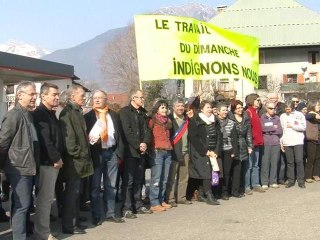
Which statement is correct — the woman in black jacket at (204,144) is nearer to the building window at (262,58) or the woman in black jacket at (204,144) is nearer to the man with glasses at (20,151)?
the man with glasses at (20,151)

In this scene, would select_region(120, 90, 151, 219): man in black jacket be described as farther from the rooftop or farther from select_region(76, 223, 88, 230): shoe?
the rooftop

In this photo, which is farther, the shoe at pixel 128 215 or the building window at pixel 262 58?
the building window at pixel 262 58

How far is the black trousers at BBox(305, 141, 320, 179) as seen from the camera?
12.0 metres

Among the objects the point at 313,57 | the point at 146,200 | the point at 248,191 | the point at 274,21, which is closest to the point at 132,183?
the point at 146,200

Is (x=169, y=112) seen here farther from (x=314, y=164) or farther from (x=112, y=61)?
(x=112, y=61)

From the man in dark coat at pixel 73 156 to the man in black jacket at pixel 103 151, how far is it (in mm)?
423

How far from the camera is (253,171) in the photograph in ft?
36.3

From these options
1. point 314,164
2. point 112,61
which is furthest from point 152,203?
point 112,61

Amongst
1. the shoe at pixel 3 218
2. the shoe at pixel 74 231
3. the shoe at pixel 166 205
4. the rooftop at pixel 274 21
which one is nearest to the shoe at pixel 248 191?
the shoe at pixel 166 205

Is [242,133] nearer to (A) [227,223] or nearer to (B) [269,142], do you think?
(B) [269,142]

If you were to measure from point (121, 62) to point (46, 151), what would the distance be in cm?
6075

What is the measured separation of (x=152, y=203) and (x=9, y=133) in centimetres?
346

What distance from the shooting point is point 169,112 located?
371 inches

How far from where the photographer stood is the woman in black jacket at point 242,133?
34.2ft
